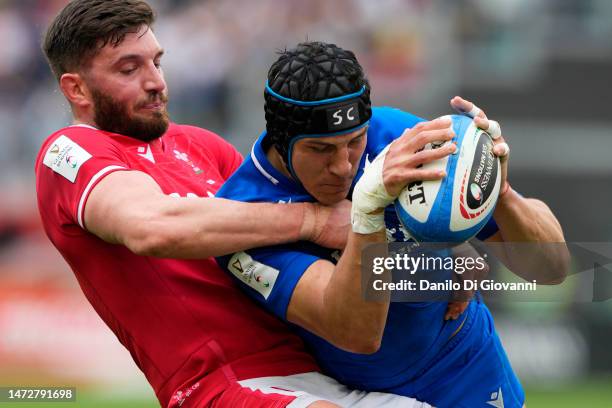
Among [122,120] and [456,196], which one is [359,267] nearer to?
[456,196]

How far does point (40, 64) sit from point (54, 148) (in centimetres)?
804

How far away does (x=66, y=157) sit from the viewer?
14.8ft

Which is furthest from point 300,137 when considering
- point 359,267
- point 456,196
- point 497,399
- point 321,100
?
point 497,399

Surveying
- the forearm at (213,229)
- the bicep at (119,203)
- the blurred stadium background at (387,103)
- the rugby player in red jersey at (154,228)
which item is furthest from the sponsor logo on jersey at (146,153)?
the blurred stadium background at (387,103)

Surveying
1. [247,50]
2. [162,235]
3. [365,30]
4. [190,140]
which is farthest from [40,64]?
[162,235]

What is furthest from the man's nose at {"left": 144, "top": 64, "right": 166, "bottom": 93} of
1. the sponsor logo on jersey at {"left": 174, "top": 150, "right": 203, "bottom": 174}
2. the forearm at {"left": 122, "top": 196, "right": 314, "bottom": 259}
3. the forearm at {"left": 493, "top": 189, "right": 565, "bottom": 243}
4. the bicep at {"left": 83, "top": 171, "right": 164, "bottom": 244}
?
the forearm at {"left": 493, "top": 189, "right": 565, "bottom": 243}

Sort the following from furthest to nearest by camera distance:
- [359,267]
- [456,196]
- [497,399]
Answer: [497,399], [359,267], [456,196]

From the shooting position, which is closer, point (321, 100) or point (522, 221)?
point (321, 100)

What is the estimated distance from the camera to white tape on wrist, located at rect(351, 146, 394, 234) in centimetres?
368

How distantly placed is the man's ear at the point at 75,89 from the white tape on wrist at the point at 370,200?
5.50 feet

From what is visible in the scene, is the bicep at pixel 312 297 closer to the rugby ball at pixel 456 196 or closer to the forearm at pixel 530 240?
the rugby ball at pixel 456 196

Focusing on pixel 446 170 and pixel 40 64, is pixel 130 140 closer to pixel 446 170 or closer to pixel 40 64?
pixel 446 170

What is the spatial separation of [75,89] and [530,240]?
2224 mm

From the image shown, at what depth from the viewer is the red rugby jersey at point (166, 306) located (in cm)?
438
